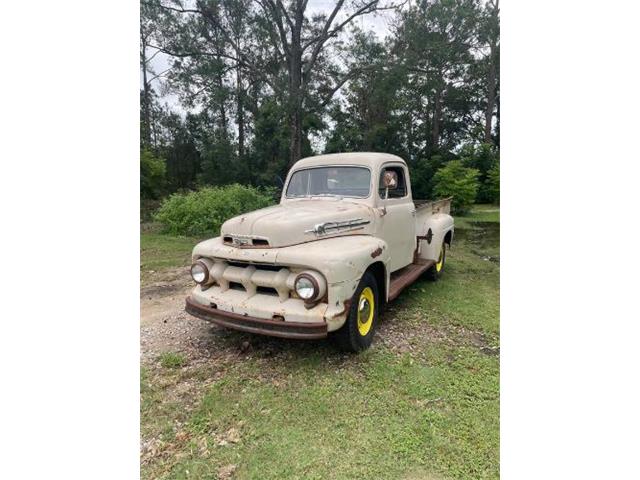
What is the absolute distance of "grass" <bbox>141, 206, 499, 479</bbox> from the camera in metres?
1.78

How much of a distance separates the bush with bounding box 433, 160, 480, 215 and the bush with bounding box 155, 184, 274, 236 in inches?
170

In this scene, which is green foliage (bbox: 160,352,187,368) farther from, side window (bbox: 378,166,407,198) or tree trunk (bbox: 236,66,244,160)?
tree trunk (bbox: 236,66,244,160)

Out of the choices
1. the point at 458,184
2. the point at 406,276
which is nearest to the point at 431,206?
the point at 406,276

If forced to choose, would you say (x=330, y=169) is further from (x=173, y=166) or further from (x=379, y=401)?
(x=173, y=166)

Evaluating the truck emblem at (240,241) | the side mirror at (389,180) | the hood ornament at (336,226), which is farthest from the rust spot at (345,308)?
the side mirror at (389,180)

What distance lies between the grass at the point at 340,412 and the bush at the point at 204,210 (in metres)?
5.35

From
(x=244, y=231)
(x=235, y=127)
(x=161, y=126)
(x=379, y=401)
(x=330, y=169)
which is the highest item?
(x=235, y=127)

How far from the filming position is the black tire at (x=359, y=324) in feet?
8.59

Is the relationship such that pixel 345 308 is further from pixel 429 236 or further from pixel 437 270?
pixel 437 270

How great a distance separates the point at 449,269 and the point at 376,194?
7.94ft

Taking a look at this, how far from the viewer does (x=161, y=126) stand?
4.50 meters

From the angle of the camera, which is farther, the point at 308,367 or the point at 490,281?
the point at 490,281

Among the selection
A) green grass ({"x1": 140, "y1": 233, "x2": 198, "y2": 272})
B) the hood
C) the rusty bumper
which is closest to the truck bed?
the hood
